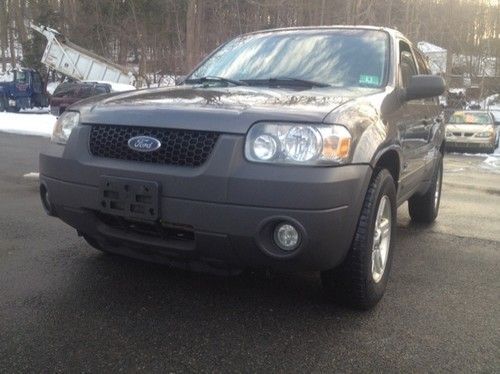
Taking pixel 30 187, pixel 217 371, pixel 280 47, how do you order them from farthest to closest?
pixel 30 187 < pixel 280 47 < pixel 217 371

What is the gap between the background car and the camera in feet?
74.0

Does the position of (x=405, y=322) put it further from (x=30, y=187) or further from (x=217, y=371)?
(x=30, y=187)

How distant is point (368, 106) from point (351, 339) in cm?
132

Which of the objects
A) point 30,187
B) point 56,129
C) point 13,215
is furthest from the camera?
point 30,187

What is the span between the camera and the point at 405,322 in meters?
3.18

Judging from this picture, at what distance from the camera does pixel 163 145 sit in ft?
9.45

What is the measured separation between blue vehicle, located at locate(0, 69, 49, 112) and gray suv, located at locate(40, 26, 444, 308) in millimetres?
27181

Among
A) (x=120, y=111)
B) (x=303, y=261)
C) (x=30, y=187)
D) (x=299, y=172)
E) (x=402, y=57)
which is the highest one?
(x=402, y=57)

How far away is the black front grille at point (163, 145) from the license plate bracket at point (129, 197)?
147 mm

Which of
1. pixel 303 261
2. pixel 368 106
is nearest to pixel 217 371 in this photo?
pixel 303 261

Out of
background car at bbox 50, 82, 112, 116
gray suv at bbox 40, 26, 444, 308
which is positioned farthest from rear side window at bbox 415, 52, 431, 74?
background car at bbox 50, 82, 112, 116

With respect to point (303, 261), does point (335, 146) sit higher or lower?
higher

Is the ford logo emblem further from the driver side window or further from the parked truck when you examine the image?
the parked truck

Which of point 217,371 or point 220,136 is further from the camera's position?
point 220,136
